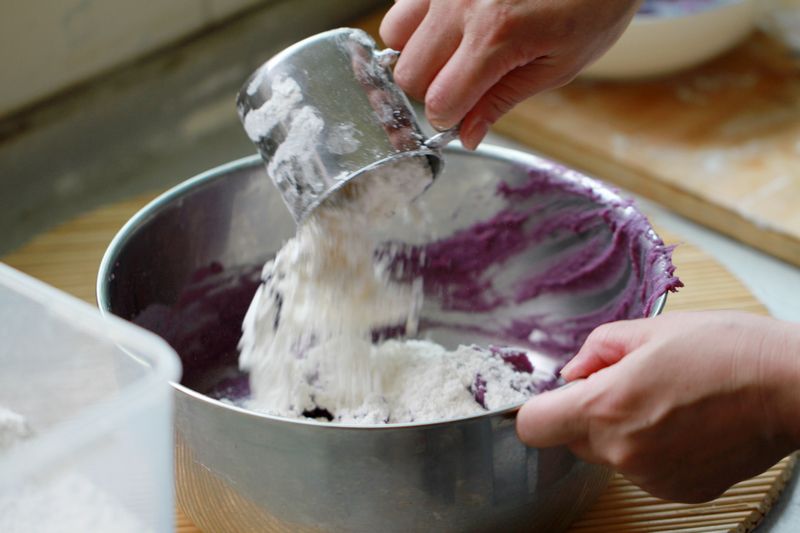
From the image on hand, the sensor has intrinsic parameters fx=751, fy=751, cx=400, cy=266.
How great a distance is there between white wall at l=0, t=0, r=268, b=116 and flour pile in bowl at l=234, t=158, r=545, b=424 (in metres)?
0.52

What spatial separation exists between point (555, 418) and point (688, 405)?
0.23 ft

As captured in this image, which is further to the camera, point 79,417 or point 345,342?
point 345,342

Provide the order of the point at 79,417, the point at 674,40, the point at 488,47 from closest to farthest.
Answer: the point at 79,417 < the point at 488,47 < the point at 674,40

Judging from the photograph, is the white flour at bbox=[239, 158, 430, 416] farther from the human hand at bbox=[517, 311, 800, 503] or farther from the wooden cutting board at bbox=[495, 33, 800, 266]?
the wooden cutting board at bbox=[495, 33, 800, 266]

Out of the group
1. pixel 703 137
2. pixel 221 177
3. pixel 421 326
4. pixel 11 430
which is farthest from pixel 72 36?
pixel 703 137

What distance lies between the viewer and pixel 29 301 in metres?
0.34

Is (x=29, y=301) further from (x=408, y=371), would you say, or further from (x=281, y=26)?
(x=281, y=26)

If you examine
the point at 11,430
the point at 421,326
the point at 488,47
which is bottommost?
the point at 421,326

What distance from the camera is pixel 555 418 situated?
1.39ft

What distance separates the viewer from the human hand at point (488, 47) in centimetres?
51

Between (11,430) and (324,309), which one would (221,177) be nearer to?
(324,309)

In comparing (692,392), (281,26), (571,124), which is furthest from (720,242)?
(281,26)

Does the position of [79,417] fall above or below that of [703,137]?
above

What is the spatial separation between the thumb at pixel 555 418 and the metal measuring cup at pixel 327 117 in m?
0.21
